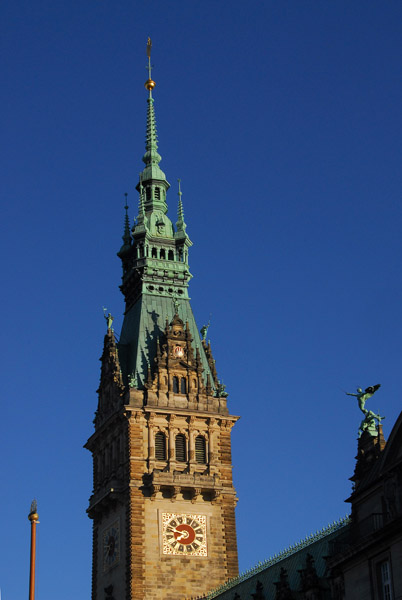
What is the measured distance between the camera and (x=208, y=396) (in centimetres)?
11044

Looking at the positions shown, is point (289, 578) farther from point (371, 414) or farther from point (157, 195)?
point (157, 195)

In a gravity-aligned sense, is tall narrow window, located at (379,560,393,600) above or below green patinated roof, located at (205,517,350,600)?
below

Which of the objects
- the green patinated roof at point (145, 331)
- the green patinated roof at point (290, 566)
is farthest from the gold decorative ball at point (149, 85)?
the green patinated roof at point (290, 566)

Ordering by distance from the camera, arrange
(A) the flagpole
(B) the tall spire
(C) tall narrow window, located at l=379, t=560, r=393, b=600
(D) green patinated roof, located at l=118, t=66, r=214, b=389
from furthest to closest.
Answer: (B) the tall spire < (D) green patinated roof, located at l=118, t=66, r=214, b=389 < (C) tall narrow window, located at l=379, t=560, r=393, b=600 < (A) the flagpole

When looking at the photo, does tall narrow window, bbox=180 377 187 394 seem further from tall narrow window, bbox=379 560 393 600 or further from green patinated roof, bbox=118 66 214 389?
tall narrow window, bbox=379 560 393 600

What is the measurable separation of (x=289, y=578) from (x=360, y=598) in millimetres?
20214

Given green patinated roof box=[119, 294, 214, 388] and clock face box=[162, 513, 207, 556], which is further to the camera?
green patinated roof box=[119, 294, 214, 388]

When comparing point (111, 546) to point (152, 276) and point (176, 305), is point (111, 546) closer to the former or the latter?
point (176, 305)

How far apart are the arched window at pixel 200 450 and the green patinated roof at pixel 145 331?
6.50 meters

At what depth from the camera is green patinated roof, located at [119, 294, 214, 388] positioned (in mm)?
111312

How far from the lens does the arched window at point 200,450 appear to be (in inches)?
4222

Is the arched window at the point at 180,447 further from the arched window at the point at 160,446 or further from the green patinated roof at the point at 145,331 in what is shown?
the green patinated roof at the point at 145,331

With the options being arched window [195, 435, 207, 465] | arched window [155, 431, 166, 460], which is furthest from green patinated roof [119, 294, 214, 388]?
arched window [195, 435, 207, 465]

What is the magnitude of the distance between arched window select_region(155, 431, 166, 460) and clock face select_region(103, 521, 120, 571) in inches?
276
